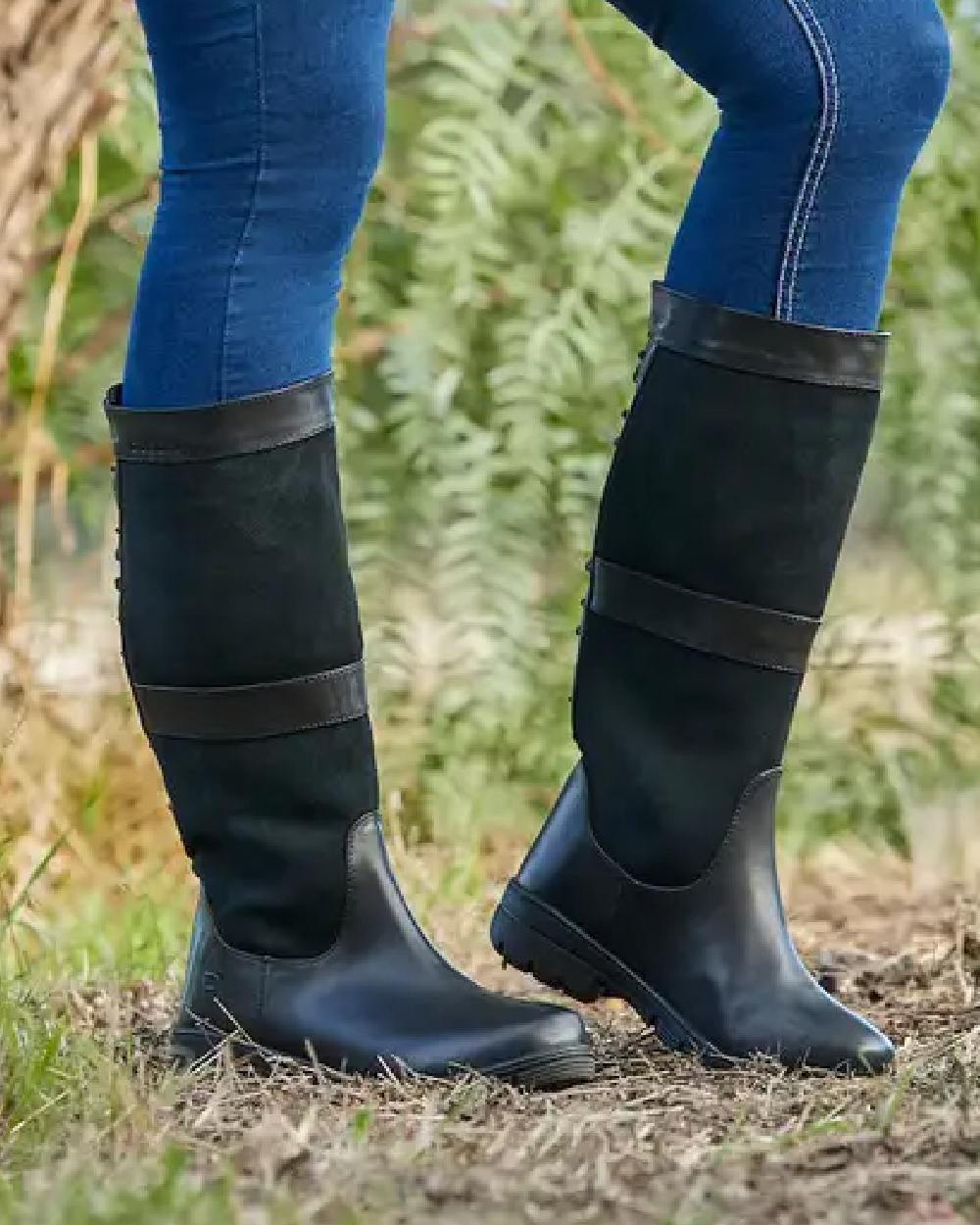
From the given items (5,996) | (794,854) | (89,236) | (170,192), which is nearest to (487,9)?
(89,236)

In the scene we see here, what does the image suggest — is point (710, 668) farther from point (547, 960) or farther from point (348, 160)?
point (348, 160)

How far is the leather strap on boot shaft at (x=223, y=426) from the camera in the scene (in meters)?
1.56

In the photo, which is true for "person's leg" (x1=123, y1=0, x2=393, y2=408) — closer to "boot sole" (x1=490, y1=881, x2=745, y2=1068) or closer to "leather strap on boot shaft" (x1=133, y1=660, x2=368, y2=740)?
"leather strap on boot shaft" (x1=133, y1=660, x2=368, y2=740)

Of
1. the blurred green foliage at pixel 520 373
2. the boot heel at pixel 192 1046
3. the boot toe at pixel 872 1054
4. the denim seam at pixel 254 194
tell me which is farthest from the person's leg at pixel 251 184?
the blurred green foliage at pixel 520 373

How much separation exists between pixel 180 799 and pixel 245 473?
25 cm

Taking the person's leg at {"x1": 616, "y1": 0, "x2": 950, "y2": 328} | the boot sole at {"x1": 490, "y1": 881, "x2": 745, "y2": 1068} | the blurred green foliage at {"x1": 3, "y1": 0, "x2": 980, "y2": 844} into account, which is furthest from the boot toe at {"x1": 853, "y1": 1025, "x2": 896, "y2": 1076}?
the blurred green foliage at {"x1": 3, "y1": 0, "x2": 980, "y2": 844}

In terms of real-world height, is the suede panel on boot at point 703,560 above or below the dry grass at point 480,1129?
above

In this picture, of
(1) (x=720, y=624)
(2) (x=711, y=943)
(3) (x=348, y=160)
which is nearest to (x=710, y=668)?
(1) (x=720, y=624)

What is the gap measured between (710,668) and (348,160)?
1.47 feet

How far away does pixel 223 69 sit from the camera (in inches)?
58.2

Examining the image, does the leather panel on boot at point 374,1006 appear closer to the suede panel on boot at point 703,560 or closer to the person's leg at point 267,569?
the person's leg at point 267,569

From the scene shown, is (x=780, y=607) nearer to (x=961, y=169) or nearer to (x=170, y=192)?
(x=170, y=192)

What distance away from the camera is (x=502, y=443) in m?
3.36

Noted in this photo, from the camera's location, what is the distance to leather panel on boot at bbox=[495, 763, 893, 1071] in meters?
1.66
